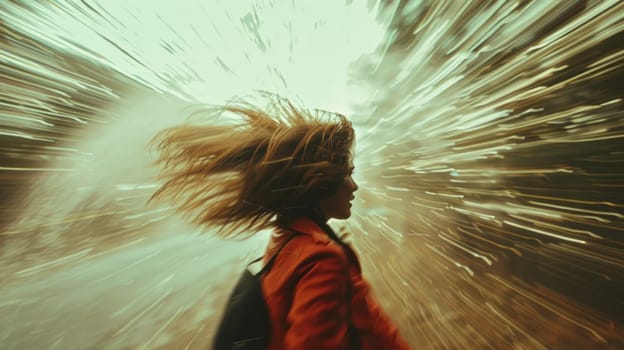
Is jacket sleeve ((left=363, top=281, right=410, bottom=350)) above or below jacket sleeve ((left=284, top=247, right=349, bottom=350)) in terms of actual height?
below

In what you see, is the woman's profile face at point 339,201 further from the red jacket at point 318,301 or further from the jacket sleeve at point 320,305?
the jacket sleeve at point 320,305

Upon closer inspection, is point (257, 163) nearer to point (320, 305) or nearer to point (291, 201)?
point (291, 201)

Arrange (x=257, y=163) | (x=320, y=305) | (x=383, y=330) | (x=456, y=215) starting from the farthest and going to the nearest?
1. (x=456, y=215)
2. (x=257, y=163)
3. (x=383, y=330)
4. (x=320, y=305)

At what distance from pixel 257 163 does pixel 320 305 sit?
0.53 m

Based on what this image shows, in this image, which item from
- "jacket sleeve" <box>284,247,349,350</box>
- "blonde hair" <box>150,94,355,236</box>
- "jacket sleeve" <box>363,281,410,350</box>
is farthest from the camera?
"blonde hair" <box>150,94,355,236</box>

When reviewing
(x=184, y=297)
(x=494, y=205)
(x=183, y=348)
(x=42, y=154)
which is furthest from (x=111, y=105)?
A: (x=494, y=205)

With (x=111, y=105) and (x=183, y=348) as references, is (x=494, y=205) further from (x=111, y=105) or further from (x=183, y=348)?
(x=111, y=105)

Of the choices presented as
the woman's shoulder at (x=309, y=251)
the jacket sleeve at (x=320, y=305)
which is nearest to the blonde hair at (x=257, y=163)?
the woman's shoulder at (x=309, y=251)

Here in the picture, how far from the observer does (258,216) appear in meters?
1.17

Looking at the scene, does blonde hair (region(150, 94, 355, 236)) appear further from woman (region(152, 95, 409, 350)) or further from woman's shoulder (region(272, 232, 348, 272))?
woman's shoulder (region(272, 232, 348, 272))

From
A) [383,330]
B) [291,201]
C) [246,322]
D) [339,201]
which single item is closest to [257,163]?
[291,201]

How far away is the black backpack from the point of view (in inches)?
31.3

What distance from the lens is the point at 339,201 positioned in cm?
118

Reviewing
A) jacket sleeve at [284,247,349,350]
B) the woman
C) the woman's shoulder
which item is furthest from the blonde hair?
jacket sleeve at [284,247,349,350]
